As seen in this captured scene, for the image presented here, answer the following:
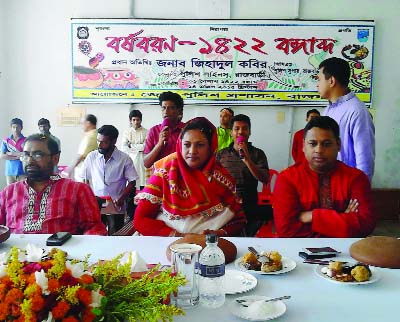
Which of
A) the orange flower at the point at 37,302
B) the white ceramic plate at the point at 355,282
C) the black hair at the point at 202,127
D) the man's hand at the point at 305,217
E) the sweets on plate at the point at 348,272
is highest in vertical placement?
the black hair at the point at 202,127

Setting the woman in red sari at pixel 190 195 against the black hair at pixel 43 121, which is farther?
the black hair at pixel 43 121

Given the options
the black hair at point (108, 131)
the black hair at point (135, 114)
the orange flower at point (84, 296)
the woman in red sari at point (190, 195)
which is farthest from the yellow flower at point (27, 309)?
the black hair at point (135, 114)

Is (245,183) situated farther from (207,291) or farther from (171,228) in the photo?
(207,291)

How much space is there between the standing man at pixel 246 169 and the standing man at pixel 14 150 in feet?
9.86

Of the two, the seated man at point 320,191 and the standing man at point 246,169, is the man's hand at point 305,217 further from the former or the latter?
the standing man at point 246,169

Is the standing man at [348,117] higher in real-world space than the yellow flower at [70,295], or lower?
higher

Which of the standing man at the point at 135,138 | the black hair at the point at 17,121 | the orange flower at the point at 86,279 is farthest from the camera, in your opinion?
the black hair at the point at 17,121

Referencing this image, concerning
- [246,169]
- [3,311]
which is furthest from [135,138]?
[3,311]

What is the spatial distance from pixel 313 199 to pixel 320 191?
59 millimetres

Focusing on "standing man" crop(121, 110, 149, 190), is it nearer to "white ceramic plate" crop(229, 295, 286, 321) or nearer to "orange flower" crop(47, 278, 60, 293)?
"white ceramic plate" crop(229, 295, 286, 321)

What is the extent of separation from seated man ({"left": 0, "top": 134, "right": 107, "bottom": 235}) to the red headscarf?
1.12ft

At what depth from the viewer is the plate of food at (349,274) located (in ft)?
4.93

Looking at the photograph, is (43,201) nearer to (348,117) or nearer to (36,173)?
(36,173)

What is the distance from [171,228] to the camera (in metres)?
2.34
